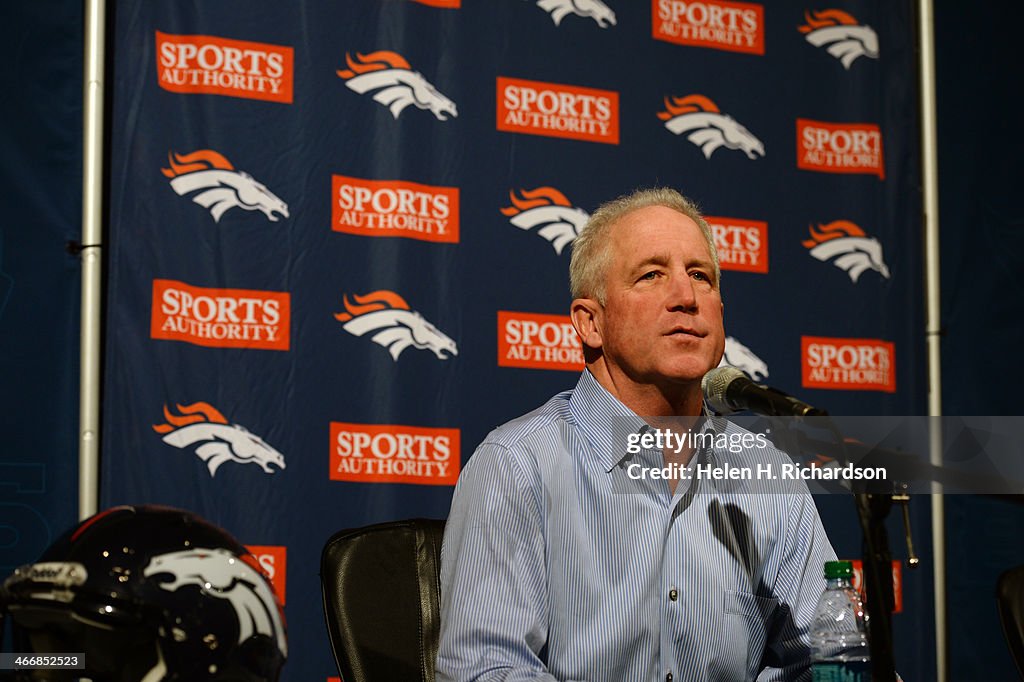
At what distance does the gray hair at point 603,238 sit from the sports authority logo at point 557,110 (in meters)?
1.43

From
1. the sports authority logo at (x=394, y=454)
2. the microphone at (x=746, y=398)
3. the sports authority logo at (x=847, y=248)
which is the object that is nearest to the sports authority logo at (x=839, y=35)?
the sports authority logo at (x=847, y=248)

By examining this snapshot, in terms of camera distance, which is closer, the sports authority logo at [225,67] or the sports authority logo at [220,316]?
the sports authority logo at [220,316]

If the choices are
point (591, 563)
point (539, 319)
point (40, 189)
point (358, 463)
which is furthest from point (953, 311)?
point (40, 189)

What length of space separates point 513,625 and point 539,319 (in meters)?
1.88

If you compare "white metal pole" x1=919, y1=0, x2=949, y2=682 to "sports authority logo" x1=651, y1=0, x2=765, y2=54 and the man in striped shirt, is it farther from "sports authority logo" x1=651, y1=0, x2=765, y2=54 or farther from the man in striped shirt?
the man in striped shirt

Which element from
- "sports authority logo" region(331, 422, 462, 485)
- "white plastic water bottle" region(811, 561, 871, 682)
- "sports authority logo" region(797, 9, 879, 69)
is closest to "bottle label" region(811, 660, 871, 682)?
"white plastic water bottle" region(811, 561, 871, 682)

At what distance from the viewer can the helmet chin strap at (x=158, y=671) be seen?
4.34ft

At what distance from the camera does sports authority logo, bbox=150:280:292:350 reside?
329 centimetres

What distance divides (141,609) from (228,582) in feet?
0.36

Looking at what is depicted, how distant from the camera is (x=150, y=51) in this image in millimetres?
3375

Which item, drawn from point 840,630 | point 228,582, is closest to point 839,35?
point 840,630

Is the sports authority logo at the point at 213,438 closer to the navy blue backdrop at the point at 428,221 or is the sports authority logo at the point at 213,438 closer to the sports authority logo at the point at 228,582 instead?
the navy blue backdrop at the point at 428,221

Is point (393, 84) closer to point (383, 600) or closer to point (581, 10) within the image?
point (581, 10)

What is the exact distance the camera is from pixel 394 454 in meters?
3.47
